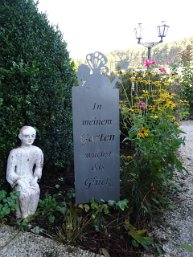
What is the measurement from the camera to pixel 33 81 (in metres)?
2.44

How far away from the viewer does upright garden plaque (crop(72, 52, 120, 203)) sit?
7.41ft

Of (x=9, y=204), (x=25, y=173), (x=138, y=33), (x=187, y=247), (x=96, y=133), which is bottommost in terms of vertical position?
(x=187, y=247)

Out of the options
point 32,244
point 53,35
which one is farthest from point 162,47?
point 32,244

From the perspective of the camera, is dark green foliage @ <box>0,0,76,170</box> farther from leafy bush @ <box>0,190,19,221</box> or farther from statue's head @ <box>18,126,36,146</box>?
leafy bush @ <box>0,190,19,221</box>

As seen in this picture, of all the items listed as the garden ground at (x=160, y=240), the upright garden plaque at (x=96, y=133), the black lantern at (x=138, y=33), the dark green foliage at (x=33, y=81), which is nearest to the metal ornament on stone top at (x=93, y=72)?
the upright garden plaque at (x=96, y=133)

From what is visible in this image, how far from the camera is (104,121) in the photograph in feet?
7.72

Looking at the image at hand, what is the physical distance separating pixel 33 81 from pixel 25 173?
863 millimetres

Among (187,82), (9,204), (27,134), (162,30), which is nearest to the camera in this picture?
(9,204)

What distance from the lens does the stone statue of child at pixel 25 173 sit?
2.08m

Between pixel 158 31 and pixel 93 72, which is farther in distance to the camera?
pixel 158 31

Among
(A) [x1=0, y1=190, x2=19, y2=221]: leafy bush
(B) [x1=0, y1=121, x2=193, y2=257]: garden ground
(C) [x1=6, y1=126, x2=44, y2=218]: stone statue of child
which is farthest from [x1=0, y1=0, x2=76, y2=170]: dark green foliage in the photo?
(B) [x1=0, y1=121, x2=193, y2=257]: garden ground

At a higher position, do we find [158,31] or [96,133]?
[158,31]

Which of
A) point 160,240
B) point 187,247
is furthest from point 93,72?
point 187,247

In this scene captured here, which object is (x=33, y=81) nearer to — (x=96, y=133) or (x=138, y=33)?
(x=96, y=133)
